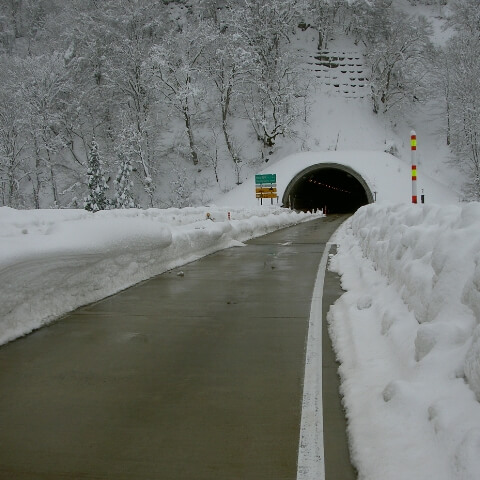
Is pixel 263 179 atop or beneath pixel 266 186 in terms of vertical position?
atop

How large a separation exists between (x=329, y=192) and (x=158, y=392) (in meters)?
74.6

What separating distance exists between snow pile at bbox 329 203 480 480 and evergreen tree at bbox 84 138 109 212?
137ft

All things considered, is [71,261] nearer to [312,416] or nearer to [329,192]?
[312,416]

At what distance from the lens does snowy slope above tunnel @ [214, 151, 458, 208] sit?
48594mm

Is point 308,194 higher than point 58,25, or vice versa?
point 58,25

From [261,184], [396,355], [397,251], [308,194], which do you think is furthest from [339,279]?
[308,194]

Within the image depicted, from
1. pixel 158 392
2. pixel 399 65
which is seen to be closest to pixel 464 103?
pixel 399 65

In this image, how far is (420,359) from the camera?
438cm

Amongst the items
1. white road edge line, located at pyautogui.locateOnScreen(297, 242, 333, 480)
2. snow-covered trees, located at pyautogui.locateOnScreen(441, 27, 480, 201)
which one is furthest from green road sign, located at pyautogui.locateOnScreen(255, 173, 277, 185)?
white road edge line, located at pyautogui.locateOnScreen(297, 242, 333, 480)

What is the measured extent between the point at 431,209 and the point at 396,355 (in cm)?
320

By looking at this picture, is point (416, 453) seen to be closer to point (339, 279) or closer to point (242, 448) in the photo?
point (242, 448)

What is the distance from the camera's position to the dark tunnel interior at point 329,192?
6138 centimetres

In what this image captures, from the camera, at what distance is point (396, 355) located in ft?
16.4

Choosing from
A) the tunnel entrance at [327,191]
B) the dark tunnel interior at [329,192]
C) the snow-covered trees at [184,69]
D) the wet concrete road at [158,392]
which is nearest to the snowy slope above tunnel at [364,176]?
the tunnel entrance at [327,191]
